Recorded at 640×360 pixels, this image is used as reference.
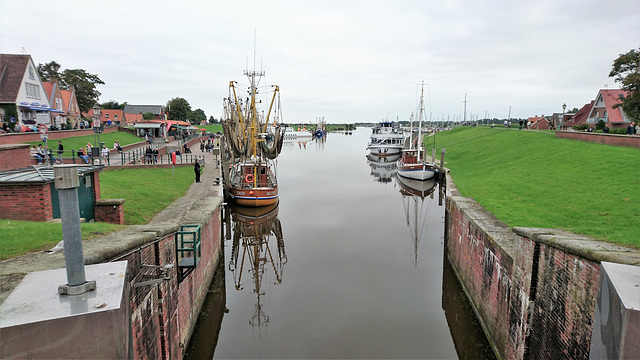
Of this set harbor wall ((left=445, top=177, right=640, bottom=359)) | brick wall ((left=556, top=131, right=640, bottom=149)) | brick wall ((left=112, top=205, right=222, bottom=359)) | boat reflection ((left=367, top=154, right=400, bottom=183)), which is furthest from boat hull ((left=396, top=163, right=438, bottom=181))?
brick wall ((left=112, top=205, right=222, bottom=359))

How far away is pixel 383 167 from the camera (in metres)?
52.7

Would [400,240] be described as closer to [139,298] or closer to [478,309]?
[478,309]

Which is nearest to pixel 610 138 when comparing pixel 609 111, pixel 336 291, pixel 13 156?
pixel 336 291

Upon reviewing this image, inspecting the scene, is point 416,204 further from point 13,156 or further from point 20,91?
point 20,91

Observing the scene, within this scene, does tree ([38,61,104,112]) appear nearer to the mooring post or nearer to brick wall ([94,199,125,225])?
brick wall ([94,199,125,225])

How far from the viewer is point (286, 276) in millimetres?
15609

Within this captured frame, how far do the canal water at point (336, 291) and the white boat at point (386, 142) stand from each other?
35101mm

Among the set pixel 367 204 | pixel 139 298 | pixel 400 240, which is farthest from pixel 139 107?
pixel 139 298

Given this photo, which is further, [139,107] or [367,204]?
[139,107]

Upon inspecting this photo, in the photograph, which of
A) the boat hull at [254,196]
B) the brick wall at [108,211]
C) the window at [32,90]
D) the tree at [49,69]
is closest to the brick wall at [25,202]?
the brick wall at [108,211]

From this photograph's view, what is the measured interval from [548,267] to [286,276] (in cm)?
1027

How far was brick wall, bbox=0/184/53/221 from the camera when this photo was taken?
27.7ft

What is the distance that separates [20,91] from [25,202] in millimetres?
36018

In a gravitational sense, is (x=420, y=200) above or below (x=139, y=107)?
below
